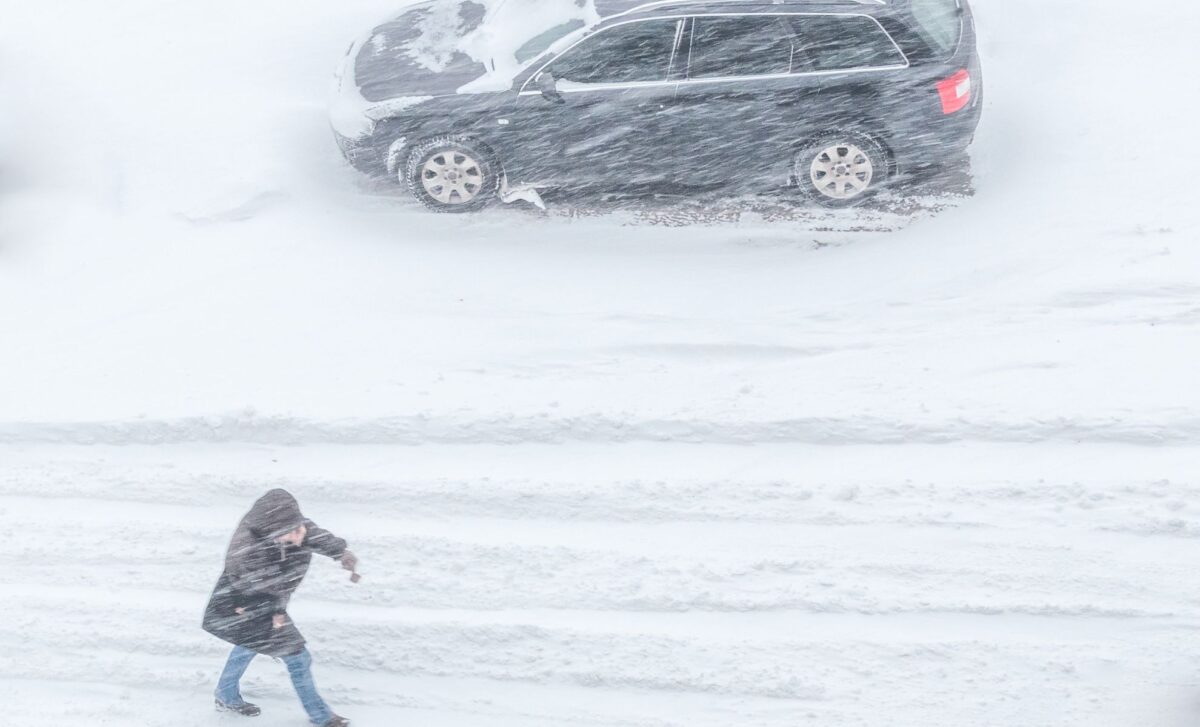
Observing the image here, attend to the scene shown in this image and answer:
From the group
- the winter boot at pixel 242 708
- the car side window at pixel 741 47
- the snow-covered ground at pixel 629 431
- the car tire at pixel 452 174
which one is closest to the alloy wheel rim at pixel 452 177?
the car tire at pixel 452 174

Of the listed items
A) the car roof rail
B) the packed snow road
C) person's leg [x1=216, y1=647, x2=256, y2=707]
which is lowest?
person's leg [x1=216, y1=647, x2=256, y2=707]

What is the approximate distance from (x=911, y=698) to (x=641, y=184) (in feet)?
13.4

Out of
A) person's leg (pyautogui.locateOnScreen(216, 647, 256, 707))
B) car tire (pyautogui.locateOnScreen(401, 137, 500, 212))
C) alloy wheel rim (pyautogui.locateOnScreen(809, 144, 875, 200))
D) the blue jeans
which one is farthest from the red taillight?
person's leg (pyautogui.locateOnScreen(216, 647, 256, 707))

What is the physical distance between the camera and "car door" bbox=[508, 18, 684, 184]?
7.64 m

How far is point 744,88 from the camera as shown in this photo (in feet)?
24.9

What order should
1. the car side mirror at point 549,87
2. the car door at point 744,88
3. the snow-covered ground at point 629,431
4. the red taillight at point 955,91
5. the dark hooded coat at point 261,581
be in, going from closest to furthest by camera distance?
1. the dark hooded coat at point 261,581
2. the snow-covered ground at point 629,431
3. the red taillight at point 955,91
4. the car door at point 744,88
5. the car side mirror at point 549,87

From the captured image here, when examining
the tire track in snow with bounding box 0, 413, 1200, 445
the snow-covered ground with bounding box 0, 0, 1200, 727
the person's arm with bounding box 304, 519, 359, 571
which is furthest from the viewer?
the tire track in snow with bounding box 0, 413, 1200, 445

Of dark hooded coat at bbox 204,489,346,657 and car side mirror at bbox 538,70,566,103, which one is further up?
car side mirror at bbox 538,70,566,103

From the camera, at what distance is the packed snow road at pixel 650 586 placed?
5574mm

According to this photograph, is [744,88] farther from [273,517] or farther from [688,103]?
[273,517]

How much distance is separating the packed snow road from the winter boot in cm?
8

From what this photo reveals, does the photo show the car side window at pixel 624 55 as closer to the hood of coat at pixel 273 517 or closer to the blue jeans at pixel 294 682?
the hood of coat at pixel 273 517

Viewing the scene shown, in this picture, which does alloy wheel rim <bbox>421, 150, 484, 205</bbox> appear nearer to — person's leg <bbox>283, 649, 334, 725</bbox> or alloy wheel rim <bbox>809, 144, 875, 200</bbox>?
alloy wheel rim <bbox>809, 144, 875, 200</bbox>

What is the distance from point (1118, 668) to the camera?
18.0ft
